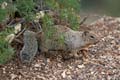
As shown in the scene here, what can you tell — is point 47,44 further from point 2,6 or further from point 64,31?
point 2,6

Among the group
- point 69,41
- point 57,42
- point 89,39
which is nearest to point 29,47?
point 57,42

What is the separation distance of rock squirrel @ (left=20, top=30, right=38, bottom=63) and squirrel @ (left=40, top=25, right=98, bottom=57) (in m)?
0.08

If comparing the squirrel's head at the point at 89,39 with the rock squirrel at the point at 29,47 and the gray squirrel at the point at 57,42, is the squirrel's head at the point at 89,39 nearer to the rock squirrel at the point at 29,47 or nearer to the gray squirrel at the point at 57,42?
the gray squirrel at the point at 57,42

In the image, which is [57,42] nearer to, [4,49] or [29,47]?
[29,47]

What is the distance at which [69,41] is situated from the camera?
364cm

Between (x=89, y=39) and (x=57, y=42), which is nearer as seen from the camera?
(x=57, y=42)

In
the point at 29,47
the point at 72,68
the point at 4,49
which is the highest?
the point at 4,49

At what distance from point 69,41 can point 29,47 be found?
37 centimetres

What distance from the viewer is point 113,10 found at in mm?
8578

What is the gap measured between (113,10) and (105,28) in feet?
13.2

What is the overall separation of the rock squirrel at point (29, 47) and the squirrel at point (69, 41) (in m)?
0.08

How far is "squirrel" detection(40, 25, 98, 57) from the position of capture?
3.55m

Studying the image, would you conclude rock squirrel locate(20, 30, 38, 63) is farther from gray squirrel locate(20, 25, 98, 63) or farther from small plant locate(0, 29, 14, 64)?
small plant locate(0, 29, 14, 64)

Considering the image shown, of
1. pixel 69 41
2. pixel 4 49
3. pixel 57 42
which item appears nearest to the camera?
pixel 4 49
